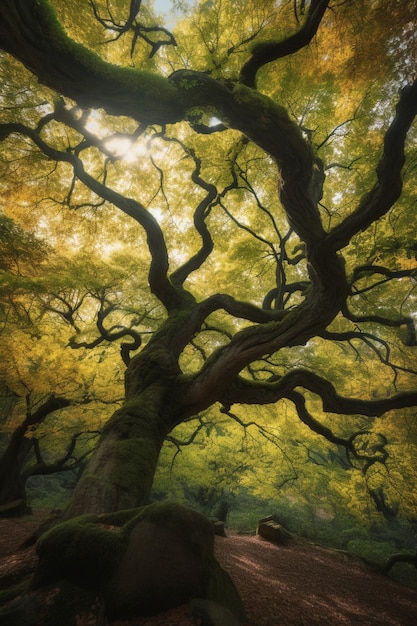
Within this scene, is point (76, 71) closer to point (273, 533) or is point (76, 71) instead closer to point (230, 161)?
point (230, 161)

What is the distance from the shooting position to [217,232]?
8641 millimetres

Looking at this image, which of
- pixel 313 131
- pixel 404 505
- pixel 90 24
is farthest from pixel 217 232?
pixel 404 505

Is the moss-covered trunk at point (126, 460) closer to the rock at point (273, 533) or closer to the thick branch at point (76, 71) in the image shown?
the thick branch at point (76, 71)

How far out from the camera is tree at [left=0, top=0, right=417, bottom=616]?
342cm

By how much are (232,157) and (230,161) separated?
11 centimetres

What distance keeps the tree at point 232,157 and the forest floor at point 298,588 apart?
5.30ft

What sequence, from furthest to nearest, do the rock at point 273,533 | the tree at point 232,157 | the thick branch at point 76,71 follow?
the rock at point 273,533
the tree at point 232,157
the thick branch at point 76,71

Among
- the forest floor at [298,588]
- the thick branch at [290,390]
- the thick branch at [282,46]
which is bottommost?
the forest floor at [298,588]

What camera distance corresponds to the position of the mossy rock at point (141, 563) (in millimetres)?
1786

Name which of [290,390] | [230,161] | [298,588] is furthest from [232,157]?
[298,588]

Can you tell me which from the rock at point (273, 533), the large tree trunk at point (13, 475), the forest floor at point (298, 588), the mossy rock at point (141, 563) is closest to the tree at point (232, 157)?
the mossy rock at point (141, 563)

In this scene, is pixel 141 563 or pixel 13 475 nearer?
pixel 141 563

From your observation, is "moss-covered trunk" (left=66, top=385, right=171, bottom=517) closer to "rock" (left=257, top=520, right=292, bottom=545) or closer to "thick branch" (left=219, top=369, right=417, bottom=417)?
"thick branch" (left=219, top=369, right=417, bottom=417)

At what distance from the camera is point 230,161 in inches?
256
